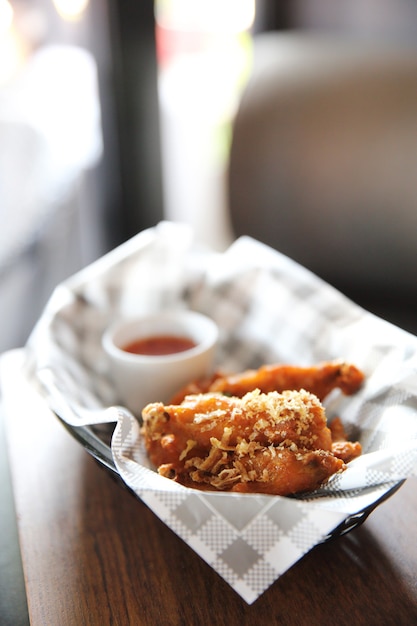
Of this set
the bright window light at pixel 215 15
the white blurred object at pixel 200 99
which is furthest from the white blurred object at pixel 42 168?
the bright window light at pixel 215 15

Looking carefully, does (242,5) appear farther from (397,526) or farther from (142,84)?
(397,526)

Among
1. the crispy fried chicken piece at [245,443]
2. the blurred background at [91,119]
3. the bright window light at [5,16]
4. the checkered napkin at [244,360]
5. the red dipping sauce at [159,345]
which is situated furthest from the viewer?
the blurred background at [91,119]

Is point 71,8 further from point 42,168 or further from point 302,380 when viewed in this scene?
point 302,380

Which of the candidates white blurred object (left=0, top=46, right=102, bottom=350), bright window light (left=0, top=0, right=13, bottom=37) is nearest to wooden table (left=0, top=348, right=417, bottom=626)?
white blurred object (left=0, top=46, right=102, bottom=350)

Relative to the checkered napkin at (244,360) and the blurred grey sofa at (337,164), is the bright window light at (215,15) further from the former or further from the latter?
the checkered napkin at (244,360)

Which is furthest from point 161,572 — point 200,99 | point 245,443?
point 200,99

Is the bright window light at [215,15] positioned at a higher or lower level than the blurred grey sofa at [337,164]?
higher

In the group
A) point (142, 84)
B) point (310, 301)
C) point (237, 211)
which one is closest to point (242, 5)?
point (142, 84)

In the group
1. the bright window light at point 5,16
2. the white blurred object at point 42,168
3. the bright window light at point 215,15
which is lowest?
the white blurred object at point 42,168
